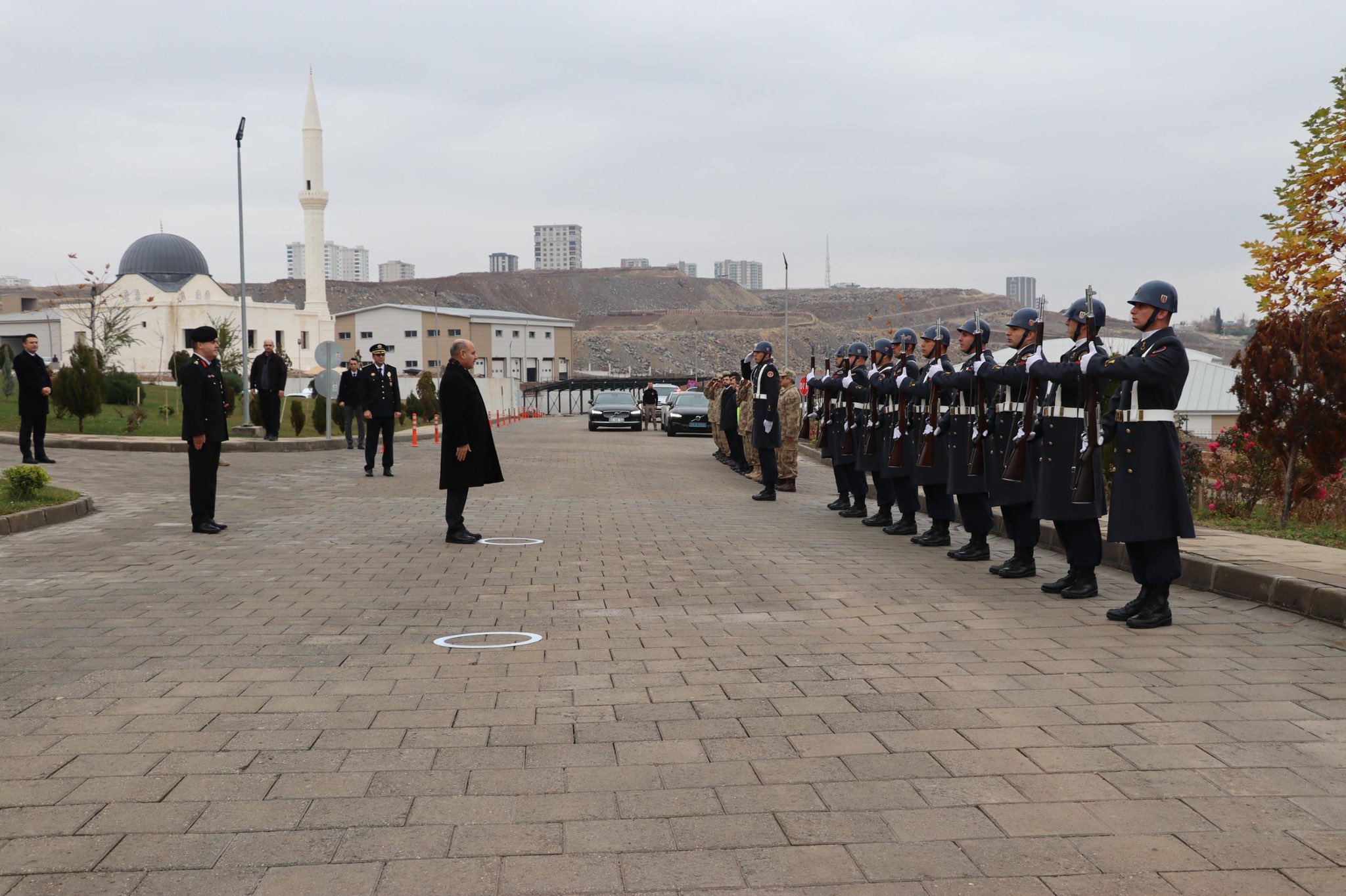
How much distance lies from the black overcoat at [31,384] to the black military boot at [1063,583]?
598 inches

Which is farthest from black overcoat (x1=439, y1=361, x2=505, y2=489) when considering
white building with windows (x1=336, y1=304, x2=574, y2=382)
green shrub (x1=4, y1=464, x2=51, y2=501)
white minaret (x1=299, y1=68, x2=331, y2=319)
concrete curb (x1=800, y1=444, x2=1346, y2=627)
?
white building with windows (x1=336, y1=304, x2=574, y2=382)

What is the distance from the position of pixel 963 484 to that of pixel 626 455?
712 inches

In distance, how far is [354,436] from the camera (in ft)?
98.7

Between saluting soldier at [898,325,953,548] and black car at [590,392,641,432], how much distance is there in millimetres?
31671

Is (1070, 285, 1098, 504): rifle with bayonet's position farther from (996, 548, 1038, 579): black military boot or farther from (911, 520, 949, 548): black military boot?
(911, 520, 949, 548): black military boot

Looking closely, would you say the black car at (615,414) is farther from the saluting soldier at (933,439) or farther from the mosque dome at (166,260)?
the mosque dome at (166,260)

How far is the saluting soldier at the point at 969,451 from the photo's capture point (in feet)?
34.7

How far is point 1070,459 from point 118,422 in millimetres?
26817

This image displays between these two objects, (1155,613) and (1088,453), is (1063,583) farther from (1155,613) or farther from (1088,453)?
(1155,613)

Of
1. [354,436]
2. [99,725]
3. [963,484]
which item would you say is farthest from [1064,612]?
[354,436]

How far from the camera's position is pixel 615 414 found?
44312 mm

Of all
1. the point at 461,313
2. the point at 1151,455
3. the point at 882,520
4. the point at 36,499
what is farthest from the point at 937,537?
the point at 461,313

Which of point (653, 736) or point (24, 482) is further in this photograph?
point (24, 482)

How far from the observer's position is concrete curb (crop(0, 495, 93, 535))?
12.1m
